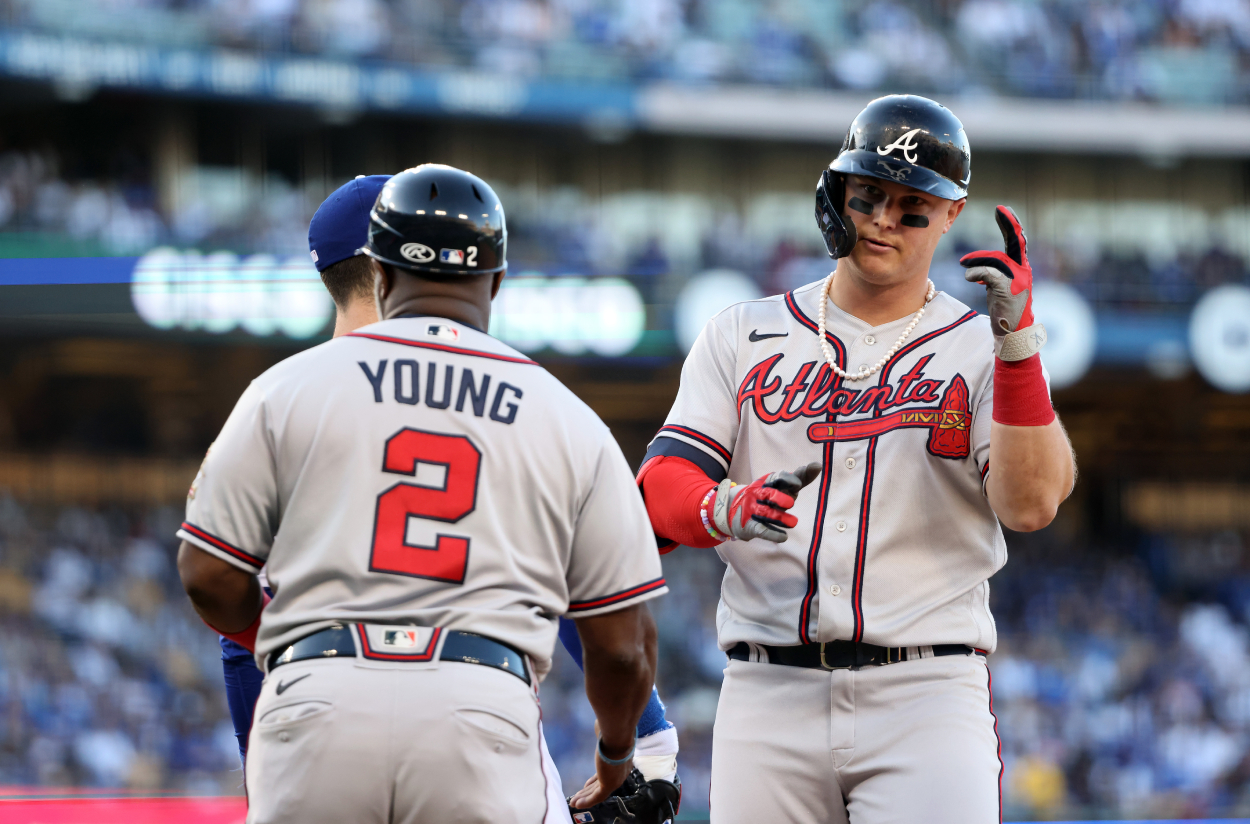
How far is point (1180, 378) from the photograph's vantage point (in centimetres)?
1888

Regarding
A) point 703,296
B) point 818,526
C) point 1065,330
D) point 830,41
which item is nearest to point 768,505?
point 818,526

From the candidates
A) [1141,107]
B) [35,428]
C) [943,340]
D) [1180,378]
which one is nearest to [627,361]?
[35,428]

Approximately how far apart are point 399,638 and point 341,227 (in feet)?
3.76

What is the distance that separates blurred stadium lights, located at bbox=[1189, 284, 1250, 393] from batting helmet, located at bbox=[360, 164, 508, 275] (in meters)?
16.7

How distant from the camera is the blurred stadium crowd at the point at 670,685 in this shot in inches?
428

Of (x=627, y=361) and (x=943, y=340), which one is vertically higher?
(x=943, y=340)

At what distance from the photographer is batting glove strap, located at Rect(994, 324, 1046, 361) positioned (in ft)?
7.61

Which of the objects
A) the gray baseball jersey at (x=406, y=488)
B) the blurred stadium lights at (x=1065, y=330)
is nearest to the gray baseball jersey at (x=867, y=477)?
the gray baseball jersey at (x=406, y=488)

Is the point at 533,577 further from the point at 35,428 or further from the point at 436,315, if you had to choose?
the point at 35,428

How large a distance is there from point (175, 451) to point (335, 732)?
15045mm

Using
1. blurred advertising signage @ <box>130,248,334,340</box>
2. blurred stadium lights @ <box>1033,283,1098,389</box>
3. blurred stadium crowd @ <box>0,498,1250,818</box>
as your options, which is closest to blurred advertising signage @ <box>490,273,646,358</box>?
blurred advertising signage @ <box>130,248,334,340</box>

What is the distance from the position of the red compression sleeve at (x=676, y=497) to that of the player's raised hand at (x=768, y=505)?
0.44 feet

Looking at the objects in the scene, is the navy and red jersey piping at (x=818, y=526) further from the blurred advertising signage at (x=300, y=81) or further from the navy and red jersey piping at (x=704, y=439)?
the blurred advertising signage at (x=300, y=81)

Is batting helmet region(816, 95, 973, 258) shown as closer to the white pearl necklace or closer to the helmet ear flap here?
the helmet ear flap
